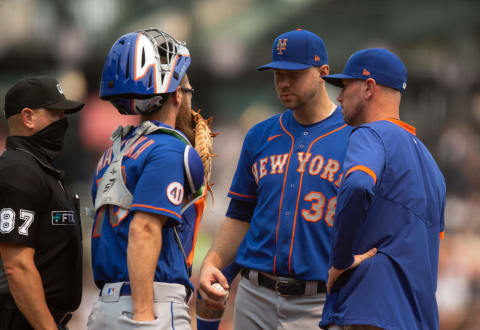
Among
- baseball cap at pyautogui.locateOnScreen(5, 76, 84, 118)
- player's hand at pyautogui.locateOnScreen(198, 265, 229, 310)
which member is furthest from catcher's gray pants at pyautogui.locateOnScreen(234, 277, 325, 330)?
baseball cap at pyautogui.locateOnScreen(5, 76, 84, 118)

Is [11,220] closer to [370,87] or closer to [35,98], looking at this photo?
[35,98]

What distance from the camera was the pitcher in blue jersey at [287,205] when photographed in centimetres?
372

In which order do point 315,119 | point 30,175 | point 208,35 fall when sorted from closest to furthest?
point 30,175 < point 315,119 < point 208,35

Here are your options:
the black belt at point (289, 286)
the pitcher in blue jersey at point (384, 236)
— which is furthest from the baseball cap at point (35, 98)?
the pitcher in blue jersey at point (384, 236)

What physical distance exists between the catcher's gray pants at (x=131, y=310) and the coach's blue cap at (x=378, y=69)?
128 centimetres

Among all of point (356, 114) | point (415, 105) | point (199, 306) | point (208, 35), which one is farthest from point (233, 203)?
point (415, 105)

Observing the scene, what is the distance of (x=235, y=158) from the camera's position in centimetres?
1253

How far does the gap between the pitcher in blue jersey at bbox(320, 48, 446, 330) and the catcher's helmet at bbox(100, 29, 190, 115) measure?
2.84ft

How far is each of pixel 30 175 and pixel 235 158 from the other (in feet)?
30.2

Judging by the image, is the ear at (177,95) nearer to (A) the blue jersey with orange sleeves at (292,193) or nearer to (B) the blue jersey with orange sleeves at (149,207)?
(B) the blue jersey with orange sleeves at (149,207)

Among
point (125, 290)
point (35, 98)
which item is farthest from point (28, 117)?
point (125, 290)

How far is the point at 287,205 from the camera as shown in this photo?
3.80m

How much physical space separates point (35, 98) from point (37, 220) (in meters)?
0.64

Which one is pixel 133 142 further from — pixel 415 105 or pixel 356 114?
pixel 415 105
